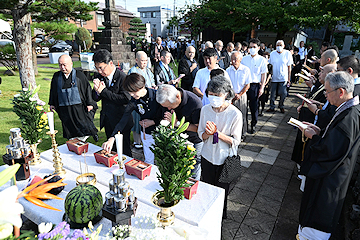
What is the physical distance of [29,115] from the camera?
2689 millimetres

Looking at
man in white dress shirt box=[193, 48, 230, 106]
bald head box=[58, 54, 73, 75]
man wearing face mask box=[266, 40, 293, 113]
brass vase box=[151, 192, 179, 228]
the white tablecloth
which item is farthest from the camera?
man wearing face mask box=[266, 40, 293, 113]

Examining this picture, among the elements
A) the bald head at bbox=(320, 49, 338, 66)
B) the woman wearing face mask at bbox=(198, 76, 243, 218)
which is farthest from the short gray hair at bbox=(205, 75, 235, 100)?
the bald head at bbox=(320, 49, 338, 66)

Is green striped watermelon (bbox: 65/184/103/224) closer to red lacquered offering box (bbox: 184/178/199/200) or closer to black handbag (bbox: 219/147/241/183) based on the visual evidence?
red lacquered offering box (bbox: 184/178/199/200)

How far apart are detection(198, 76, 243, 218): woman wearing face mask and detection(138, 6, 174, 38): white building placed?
59255 millimetres

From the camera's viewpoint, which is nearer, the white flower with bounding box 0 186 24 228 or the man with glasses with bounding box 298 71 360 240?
the white flower with bounding box 0 186 24 228

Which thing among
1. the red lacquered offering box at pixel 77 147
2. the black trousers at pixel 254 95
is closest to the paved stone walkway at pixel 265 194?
the black trousers at pixel 254 95

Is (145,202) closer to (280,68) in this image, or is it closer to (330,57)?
(330,57)

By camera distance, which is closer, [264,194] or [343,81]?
[343,81]

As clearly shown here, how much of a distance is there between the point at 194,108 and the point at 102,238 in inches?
69.8

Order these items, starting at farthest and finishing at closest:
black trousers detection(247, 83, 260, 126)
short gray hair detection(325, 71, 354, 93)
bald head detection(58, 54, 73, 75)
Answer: black trousers detection(247, 83, 260, 126) < bald head detection(58, 54, 73, 75) < short gray hair detection(325, 71, 354, 93)

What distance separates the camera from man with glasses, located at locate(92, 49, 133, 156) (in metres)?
3.56

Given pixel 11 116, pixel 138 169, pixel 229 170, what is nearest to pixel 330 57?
pixel 229 170

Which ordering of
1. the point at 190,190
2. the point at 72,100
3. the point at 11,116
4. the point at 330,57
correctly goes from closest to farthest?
1. the point at 190,190
2. the point at 72,100
3. the point at 330,57
4. the point at 11,116

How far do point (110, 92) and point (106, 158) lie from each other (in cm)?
128
